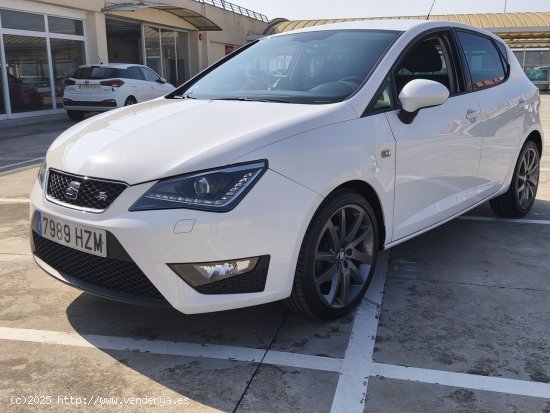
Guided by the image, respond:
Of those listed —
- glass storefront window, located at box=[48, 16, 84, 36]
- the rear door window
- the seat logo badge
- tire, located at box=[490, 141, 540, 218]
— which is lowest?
tire, located at box=[490, 141, 540, 218]

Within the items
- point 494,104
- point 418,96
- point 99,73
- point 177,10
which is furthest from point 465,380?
Answer: point 177,10

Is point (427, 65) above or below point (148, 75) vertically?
above

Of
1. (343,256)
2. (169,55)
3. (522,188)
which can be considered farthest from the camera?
(169,55)

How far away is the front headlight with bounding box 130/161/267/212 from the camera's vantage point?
8.54 ft

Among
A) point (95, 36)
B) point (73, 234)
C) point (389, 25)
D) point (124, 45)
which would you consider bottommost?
point (73, 234)

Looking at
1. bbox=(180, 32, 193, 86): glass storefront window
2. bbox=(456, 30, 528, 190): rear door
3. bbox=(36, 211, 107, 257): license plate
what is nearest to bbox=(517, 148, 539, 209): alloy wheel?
bbox=(456, 30, 528, 190): rear door

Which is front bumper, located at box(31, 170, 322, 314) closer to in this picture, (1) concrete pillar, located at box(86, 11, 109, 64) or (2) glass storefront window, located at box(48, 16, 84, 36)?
(2) glass storefront window, located at box(48, 16, 84, 36)

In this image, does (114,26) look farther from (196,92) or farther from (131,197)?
(131,197)

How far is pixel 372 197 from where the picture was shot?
337 cm

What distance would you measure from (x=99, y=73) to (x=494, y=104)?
1267 cm

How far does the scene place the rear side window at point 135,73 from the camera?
15.7 meters

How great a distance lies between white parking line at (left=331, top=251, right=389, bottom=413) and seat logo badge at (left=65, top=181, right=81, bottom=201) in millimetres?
1556

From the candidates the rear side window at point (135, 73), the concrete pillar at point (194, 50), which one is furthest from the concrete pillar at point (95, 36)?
the concrete pillar at point (194, 50)

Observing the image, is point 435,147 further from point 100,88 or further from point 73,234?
point 100,88
